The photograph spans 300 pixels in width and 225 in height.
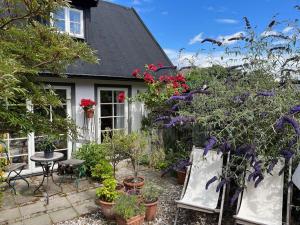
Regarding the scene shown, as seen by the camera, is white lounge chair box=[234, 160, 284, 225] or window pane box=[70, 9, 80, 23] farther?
window pane box=[70, 9, 80, 23]

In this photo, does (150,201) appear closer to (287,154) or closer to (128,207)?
(128,207)

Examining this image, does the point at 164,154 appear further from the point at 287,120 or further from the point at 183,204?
the point at 287,120

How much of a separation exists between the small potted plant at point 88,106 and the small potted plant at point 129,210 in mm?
3438

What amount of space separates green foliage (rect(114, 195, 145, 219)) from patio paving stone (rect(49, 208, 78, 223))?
3.08 ft

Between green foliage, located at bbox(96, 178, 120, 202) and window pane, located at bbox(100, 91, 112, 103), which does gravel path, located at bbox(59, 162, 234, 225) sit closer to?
green foliage, located at bbox(96, 178, 120, 202)

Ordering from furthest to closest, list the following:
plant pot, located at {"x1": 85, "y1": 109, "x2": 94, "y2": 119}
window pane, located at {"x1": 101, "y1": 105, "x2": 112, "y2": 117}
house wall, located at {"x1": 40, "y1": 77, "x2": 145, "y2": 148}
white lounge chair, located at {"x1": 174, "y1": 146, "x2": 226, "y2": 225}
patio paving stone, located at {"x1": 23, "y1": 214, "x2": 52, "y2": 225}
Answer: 1. window pane, located at {"x1": 101, "y1": 105, "x2": 112, "y2": 117}
2. plant pot, located at {"x1": 85, "y1": 109, "x2": 94, "y2": 119}
3. house wall, located at {"x1": 40, "y1": 77, "x2": 145, "y2": 148}
4. patio paving stone, located at {"x1": 23, "y1": 214, "x2": 52, "y2": 225}
5. white lounge chair, located at {"x1": 174, "y1": 146, "x2": 226, "y2": 225}

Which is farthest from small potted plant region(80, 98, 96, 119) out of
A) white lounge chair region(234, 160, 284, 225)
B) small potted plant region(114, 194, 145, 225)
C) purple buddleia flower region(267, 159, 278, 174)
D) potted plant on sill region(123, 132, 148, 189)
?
purple buddleia flower region(267, 159, 278, 174)

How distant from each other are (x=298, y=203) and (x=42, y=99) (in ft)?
12.3

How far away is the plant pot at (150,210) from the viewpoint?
404 cm

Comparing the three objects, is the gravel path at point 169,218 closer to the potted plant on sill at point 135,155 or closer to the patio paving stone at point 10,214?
the potted plant on sill at point 135,155

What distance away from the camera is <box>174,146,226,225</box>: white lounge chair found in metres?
3.80

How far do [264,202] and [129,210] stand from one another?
1.87m

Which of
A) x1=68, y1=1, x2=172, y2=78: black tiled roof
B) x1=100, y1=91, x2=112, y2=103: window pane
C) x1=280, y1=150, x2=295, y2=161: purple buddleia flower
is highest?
x1=68, y1=1, x2=172, y2=78: black tiled roof

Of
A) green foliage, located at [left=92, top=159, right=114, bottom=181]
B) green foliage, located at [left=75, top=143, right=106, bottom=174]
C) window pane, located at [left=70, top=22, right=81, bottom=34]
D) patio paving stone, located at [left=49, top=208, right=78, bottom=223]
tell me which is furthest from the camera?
window pane, located at [left=70, top=22, right=81, bottom=34]
